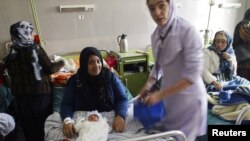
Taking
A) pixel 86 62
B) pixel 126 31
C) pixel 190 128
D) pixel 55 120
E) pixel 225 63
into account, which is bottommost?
pixel 55 120

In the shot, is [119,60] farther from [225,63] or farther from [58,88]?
[225,63]

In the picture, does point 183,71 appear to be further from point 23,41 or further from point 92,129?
point 23,41

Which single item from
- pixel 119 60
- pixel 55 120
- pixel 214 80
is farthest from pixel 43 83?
pixel 214 80

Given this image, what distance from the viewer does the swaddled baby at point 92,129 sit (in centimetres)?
133

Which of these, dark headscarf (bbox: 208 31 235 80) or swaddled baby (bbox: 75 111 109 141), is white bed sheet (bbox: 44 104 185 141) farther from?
dark headscarf (bbox: 208 31 235 80)

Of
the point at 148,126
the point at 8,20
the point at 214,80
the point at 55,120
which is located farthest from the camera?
the point at 8,20

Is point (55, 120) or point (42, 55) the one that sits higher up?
point (42, 55)

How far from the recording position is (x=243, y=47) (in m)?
2.80

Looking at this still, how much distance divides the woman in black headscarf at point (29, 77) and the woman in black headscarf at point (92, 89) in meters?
0.45

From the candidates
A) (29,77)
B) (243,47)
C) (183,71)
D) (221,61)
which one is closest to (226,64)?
(221,61)

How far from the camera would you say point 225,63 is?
2.45 metres

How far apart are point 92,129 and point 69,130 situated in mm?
216

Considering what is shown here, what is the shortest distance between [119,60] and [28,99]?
1.24 meters

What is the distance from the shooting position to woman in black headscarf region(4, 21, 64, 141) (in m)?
1.95
